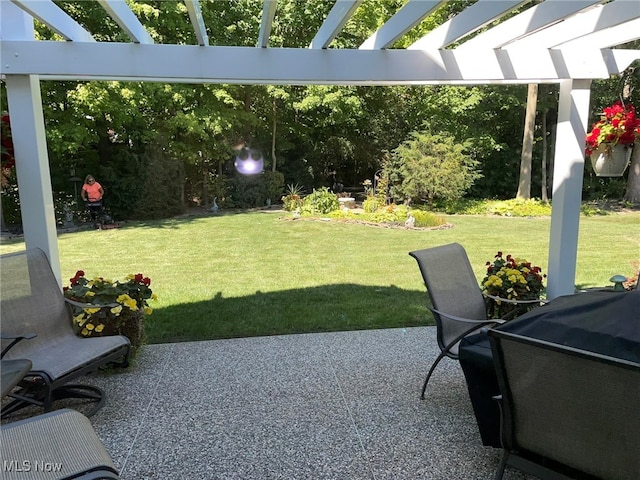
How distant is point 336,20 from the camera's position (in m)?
2.61

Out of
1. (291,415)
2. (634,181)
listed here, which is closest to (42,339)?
(291,415)

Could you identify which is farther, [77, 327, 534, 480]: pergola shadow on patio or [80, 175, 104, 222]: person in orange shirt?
[80, 175, 104, 222]: person in orange shirt

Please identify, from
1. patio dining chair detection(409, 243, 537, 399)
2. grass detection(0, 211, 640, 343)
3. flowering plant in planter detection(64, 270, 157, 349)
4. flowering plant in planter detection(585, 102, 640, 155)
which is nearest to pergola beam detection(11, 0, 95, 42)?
flowering plant in planter detection(64, 270, 157, 349)

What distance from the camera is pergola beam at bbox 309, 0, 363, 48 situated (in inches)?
94.3

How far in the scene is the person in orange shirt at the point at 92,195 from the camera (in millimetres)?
10062

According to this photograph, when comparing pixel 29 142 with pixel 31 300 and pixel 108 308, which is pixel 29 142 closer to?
pixel 31 300

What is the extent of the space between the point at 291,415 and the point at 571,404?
5.28 ft

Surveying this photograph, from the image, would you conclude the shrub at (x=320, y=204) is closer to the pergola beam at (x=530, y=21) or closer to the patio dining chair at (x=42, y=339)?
the pergola beam at (x=530, y=21)

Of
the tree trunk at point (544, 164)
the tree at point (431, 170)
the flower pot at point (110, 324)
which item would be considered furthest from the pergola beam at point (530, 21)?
the tree trunk at point (544, 164)

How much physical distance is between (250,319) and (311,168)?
34.5 feet

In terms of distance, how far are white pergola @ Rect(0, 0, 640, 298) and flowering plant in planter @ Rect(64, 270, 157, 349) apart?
0.98ft

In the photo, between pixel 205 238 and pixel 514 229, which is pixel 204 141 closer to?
pixel 205 238

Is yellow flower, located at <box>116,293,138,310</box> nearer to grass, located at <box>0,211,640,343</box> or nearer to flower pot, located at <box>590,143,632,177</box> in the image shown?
grass, located at <box>0,211,640,343</box>

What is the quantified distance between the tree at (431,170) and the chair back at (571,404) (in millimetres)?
10520
